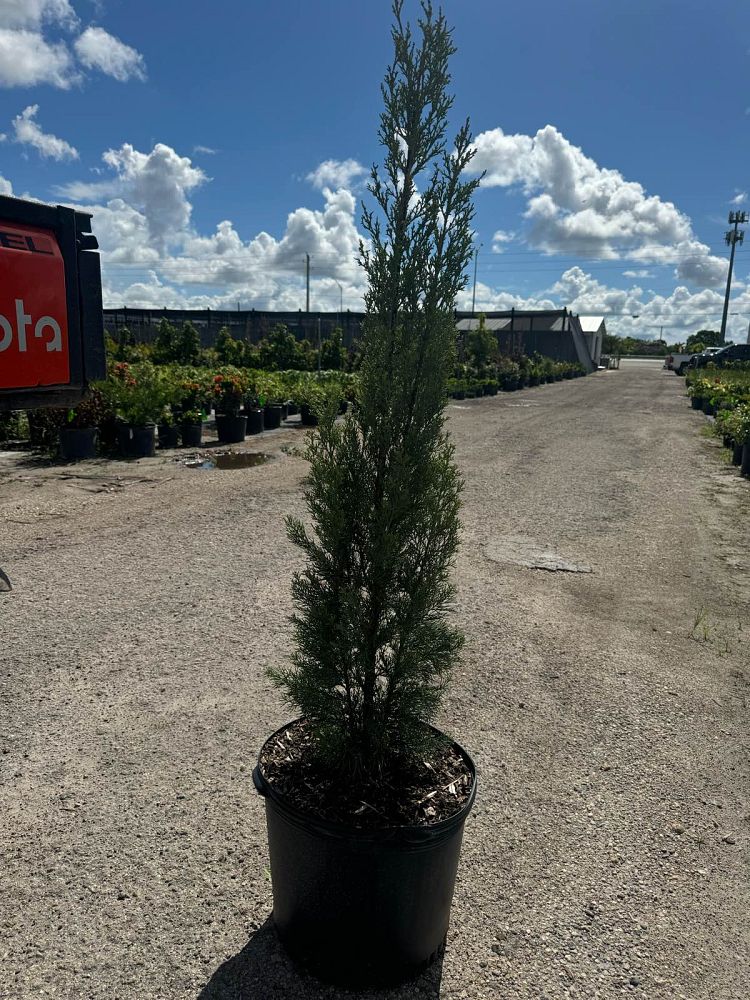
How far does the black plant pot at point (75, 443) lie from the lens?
415 inches

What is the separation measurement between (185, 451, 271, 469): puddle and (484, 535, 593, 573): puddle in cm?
530

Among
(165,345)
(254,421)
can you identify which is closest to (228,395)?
(254,421)

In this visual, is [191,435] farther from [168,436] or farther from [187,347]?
[187,347]

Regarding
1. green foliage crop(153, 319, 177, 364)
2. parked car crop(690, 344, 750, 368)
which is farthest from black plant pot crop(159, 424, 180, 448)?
parked car crop(690, 344, 750, 368)

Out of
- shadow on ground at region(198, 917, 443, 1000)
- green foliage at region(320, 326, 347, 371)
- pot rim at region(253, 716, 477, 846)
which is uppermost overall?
green foliage at region(320, 326, 347, 371)

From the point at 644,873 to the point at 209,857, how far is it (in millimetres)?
1769

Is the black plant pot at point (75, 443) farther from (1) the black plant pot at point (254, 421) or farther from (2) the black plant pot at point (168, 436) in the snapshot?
(1) the black plant pot at point (254, 421)

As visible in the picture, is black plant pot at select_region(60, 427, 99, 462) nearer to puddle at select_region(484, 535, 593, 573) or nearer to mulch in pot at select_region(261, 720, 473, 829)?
puddle at select_region(484, 535, 593, 573)

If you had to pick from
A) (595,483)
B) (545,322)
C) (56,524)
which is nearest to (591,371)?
(545,322)

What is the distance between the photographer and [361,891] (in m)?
2.02

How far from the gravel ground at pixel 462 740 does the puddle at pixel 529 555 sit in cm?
4

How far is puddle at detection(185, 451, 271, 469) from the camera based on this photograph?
35.7 ft

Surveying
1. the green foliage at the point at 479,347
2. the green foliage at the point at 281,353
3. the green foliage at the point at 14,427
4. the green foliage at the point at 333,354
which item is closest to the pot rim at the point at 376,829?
the green foliage at the point at 14,427

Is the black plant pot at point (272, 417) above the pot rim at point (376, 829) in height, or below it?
above
